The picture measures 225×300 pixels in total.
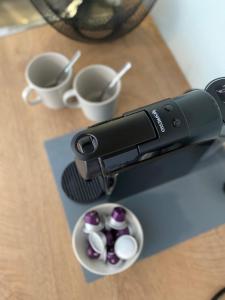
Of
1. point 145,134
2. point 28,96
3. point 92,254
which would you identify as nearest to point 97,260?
point 92,254

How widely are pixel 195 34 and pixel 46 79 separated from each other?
0.96ft

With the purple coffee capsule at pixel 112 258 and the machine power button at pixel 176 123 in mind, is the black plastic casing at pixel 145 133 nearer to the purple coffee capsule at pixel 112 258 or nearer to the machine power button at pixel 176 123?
the machine power button at pixel 176 123

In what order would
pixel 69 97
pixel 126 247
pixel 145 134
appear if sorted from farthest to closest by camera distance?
pixel 69 97 < pixel 126 247 < pixel 145 134

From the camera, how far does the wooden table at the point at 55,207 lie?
52 cm

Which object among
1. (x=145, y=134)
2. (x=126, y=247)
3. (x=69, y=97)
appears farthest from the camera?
(x=69, y=97)

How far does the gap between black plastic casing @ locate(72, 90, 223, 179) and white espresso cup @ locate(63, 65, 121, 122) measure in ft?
0.65

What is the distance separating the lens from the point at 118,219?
0.51 m

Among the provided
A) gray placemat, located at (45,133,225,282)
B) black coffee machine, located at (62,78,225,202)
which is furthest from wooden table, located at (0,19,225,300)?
black coffee machine, located at (62,78,225,202)

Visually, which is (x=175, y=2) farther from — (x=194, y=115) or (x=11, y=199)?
(x=11, y=199)

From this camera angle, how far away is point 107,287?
52 cm

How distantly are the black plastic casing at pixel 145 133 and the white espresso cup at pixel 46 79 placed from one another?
0.25m

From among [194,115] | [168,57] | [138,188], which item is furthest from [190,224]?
[168,57]

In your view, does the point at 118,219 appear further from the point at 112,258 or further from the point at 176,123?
the point at 176,123

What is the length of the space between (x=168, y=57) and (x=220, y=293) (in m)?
0.46
